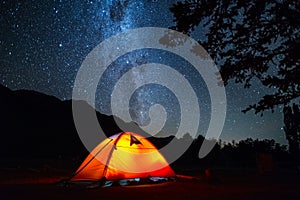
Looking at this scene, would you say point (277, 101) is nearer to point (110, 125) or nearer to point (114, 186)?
point (114, 186)

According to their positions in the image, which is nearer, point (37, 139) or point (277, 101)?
point (277, 101)

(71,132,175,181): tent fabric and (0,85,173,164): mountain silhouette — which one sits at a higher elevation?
(0,85,173,164): mountain silhouette

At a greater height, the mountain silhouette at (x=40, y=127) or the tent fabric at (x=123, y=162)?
the mountain silhouette at (x=40, y=127)

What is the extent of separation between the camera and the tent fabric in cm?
999

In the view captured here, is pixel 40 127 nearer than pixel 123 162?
No

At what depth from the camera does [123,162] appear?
33.9 feet

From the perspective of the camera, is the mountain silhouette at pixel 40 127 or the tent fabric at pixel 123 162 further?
the mountain silhouette at pixel 40 127

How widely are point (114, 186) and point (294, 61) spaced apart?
6134 millimetres

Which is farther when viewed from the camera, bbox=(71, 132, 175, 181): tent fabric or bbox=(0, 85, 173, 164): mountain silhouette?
bbox=(0, 85, 173, 164): mountain silhouette

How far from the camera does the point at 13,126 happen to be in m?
53.4

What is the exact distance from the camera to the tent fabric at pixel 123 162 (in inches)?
393

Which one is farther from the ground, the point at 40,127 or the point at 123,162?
the point at 40,127

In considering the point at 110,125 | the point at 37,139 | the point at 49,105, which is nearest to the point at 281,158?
the point at 37,139

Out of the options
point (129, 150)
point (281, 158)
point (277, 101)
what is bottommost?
point (281, 158)
